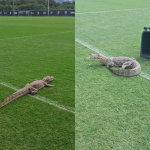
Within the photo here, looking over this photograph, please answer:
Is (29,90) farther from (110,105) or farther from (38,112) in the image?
(110,105)

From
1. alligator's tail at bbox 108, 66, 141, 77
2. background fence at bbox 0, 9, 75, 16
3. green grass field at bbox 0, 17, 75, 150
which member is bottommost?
green grass field at bbox 0, 17, 75, 150

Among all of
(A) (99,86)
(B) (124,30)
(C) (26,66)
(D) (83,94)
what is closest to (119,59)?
(A) (99,86)

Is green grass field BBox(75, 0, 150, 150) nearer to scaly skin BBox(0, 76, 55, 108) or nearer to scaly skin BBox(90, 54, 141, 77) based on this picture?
scaly skin BBox(90, 54, 141, 77)

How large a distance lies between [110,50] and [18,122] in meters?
3.50

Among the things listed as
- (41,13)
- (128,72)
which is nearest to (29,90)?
(128,72)

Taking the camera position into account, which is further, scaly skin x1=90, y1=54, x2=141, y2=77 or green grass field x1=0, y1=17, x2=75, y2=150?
scaly skin x1=90, y1=54, x2=141, y2=77

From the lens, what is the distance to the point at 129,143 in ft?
7.03

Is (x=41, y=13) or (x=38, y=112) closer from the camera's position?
(x=38, y=112)

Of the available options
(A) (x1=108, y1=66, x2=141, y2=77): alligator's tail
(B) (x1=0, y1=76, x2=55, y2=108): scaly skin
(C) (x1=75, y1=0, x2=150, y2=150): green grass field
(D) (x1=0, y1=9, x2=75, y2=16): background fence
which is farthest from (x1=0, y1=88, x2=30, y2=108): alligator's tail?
(D) (x1=0, y1=9, x2=75, y2=16): background fence

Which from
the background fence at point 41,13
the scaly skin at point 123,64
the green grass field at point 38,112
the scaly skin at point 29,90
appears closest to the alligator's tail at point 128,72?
the scaly skin at point 123,64

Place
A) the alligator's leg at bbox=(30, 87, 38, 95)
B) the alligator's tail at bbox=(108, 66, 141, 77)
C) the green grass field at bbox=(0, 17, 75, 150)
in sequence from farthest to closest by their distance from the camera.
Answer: the alligator's tail at bbox=(108, 66, 141, 77), the alligator's leg at bbox=(30, 87, 38, 95), the green grass field at bbox=(0, 17, 75, 150)

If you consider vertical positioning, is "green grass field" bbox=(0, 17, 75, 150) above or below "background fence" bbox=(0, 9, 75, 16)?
below

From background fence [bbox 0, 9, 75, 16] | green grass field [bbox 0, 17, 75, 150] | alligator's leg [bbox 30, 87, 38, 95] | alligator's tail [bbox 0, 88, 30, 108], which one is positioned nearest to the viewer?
green grass field [bbox 0, 17, 75, 150]

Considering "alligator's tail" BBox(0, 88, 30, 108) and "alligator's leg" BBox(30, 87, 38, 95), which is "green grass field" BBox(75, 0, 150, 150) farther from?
"alligator's tail" BBox(0, 88, 30, 108)
